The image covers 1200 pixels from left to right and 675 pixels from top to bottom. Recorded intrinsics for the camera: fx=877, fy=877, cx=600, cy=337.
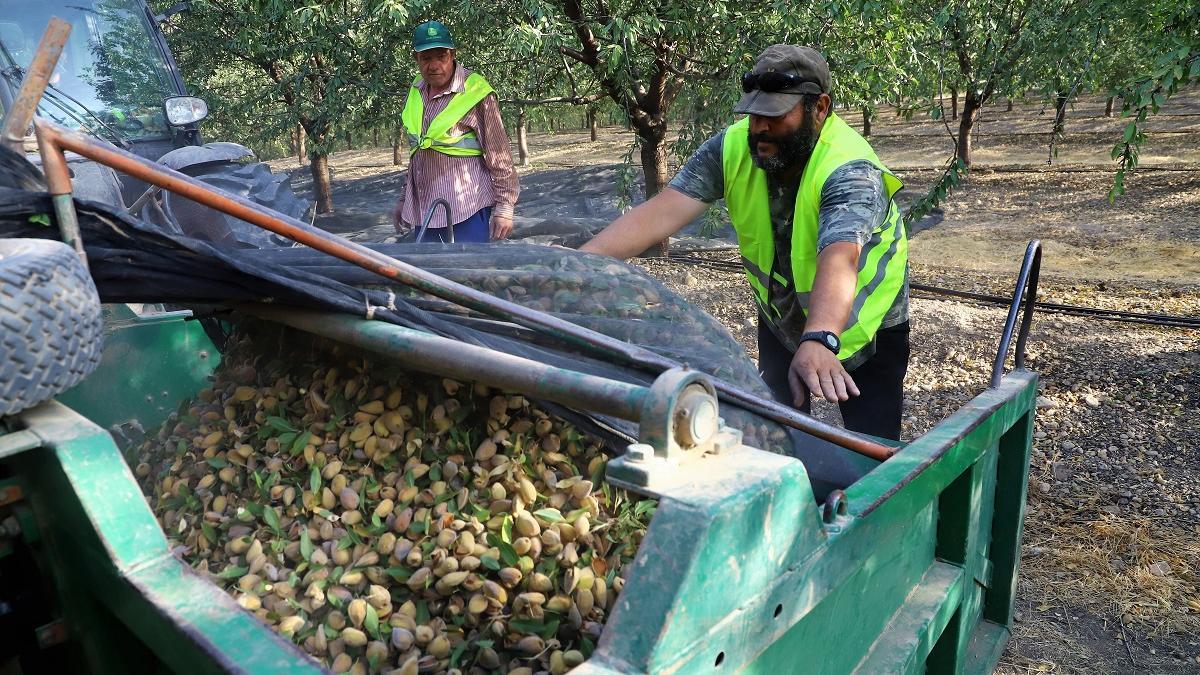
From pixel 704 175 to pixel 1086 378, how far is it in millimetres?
3162

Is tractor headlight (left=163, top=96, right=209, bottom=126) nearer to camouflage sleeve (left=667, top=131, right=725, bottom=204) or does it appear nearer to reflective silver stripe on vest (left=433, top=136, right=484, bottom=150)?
reflective silver stripe on vest (left=433, top=136, right=484, bottom=150)

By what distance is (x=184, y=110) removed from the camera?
477 centimetres

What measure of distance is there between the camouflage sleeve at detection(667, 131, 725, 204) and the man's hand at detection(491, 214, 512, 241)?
1.60m

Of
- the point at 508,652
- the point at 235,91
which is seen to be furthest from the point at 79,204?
the point at 235,91

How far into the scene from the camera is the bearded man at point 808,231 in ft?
7.16

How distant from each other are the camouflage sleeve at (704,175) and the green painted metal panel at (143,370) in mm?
1464

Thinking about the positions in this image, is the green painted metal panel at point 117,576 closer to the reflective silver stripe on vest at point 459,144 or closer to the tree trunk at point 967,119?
the reflective silver stripe on vest at point 459,144

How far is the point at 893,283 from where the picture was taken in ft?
8.23

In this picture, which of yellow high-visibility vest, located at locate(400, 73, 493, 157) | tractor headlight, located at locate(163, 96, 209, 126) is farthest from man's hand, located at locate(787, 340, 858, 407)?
tractor headlight, located at locate(163, 96, 209, 126)

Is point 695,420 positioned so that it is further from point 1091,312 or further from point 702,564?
point 1091,312

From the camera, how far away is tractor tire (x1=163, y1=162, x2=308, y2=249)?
381 centimetres

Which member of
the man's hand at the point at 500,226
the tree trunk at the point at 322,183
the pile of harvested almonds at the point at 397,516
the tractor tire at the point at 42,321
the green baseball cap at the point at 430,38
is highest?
the green baseball cap at the point at 430,38

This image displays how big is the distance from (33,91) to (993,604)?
2406 millimetres

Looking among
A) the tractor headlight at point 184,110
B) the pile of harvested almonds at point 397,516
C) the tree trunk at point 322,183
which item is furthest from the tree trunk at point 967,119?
the pile of harvested almonds at point 397,516
